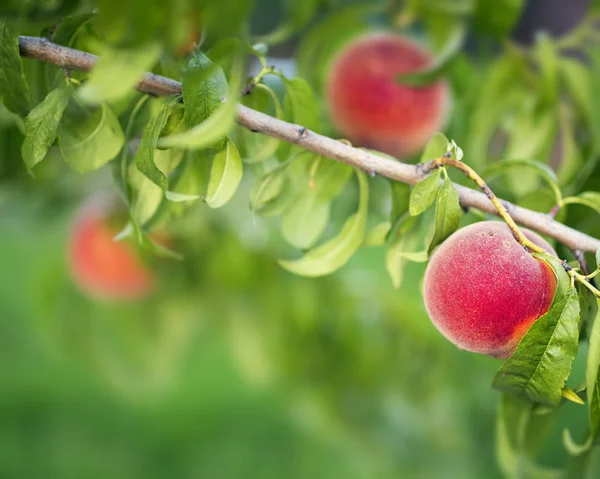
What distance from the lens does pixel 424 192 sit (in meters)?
0.53

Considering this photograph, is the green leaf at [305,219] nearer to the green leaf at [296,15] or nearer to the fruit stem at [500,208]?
the fruit stem at [500,208]

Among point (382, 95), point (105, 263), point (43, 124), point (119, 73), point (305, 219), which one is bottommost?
point (105, 263)

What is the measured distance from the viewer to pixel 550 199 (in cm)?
68

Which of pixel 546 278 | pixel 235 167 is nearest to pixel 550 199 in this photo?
pixel 546 278

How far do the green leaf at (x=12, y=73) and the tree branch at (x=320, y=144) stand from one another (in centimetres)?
2

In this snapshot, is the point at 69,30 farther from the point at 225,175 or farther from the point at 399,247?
the point at 399,247

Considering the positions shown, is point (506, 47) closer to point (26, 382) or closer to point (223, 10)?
point (223, 10)

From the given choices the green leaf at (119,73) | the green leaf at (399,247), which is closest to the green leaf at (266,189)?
the green leaf at (399,247)

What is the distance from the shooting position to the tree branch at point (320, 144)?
1.79 feet

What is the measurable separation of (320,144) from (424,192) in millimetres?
90

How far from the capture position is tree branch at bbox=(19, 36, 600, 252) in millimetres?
546

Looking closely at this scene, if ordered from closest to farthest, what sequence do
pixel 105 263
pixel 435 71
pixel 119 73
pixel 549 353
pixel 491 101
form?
pixel 119 73 < pixel 549 353 < pixel 435 71 < pixel 491 101 < pixel 105 263

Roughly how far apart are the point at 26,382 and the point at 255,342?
140 centimetres

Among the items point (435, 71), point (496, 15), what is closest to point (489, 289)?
point (435, 71)
